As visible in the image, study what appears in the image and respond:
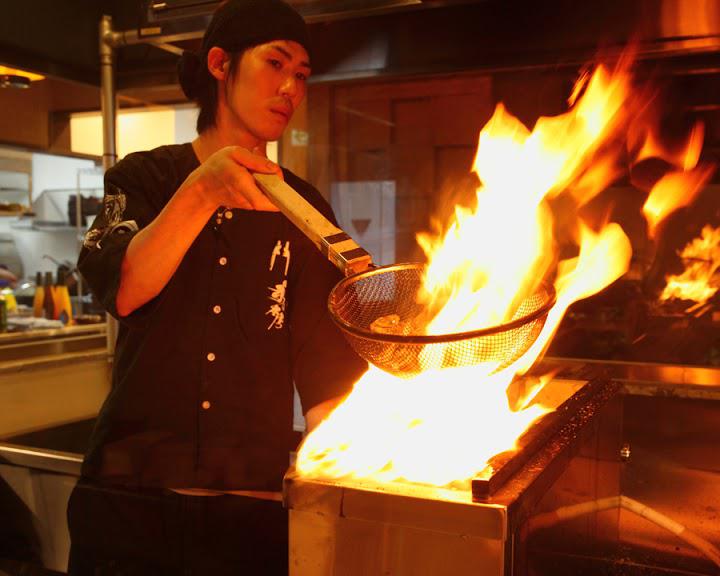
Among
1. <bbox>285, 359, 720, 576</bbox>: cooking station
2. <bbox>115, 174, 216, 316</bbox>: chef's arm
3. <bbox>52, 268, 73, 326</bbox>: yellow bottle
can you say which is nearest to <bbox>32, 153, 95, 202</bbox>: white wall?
<bbox>52, 268, 73, 326</bbox>: yellow bottle

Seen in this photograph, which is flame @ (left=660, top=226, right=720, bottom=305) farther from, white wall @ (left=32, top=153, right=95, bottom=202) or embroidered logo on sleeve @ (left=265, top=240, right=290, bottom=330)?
white wall @ (left=32, top=153, right=95, bottom=202)

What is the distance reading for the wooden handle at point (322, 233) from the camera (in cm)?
98

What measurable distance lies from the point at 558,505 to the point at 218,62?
3.43 feet

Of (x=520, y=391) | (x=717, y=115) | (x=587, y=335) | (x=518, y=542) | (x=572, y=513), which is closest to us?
(x=518, y=542)

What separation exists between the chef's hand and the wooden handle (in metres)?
0.02

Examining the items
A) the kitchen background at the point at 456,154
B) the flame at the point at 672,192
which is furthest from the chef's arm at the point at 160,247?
the flame at the point at 672,192

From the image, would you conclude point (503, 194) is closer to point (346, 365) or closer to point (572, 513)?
point (346, 365)

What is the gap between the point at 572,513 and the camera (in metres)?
1.07

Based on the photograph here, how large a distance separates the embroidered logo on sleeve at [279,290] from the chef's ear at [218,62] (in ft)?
1.19

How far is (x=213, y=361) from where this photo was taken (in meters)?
1.42

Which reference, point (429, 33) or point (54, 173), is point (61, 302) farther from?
point (429, 33)

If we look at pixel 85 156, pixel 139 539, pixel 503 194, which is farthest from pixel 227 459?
pixel 85 156

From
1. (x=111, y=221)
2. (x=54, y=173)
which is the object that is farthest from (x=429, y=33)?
(x=54, y=173)

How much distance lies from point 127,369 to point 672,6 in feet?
5.05
